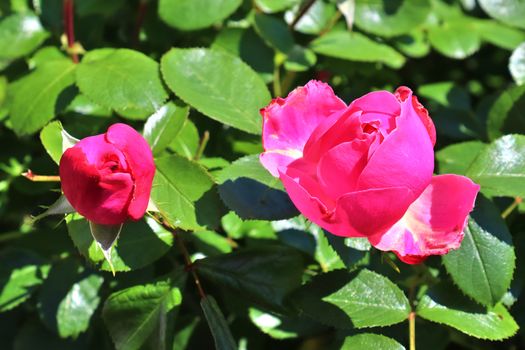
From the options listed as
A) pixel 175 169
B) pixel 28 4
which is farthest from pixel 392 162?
pixel 28 4

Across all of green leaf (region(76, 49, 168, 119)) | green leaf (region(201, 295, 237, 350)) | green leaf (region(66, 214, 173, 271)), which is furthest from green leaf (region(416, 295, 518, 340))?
green leaf (region(76, 49, 168, 119))

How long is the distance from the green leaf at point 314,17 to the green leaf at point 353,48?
45 mm

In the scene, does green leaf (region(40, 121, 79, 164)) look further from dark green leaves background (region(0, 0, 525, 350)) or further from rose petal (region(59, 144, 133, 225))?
rose petal (region(59, 144, 133, 225))

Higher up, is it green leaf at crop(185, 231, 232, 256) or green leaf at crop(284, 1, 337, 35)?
green leaf at crop(284, 1, 337, 35)

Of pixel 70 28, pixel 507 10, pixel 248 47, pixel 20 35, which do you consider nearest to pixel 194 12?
pixel 248 47

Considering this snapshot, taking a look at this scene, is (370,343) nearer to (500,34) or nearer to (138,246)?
(138,246)

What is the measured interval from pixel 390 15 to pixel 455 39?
24 cm

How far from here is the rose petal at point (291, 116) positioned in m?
0.87

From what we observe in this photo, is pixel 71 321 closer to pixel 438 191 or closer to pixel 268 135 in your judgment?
pixel 268 135

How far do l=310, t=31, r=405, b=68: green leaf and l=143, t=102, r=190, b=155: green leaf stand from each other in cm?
38

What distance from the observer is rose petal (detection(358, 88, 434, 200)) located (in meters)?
0.76

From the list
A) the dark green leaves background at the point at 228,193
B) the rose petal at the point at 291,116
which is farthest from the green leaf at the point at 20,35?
the rose petal at the point at 291,116

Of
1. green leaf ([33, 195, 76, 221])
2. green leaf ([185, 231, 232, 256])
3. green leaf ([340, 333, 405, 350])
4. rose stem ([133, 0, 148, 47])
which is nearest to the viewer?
green leaf ([33, 195, 76, 221])

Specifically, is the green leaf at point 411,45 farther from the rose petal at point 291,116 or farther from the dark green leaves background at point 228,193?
the rose petal at point 291,116
